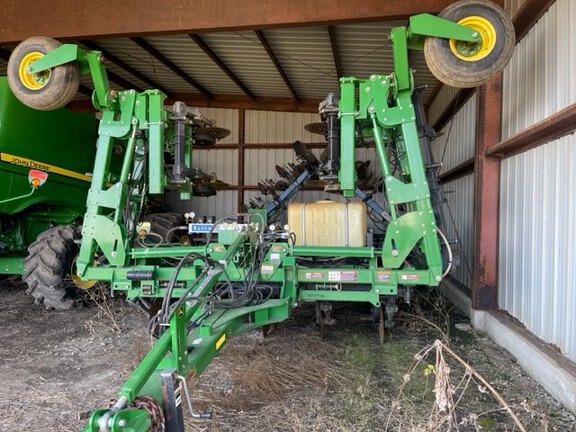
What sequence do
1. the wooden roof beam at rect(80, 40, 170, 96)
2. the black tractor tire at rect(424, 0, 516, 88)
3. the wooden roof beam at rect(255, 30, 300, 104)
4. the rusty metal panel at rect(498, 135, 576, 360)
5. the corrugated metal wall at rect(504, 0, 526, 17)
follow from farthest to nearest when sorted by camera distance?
the wooden roof beam at rect(80, 40, 170, 96)
the wooden roof beam at rect(255, 30, 300, 104)
the corrugated metal wall at rect(504, 0, 526, 17)
the black tractor tire at rect(424, 0, 516, 88)
the rusty metal panel at rect(498, 135, 576, 360)

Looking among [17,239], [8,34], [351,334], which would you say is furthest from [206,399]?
[8,34]

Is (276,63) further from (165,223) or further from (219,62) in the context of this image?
(165,223)

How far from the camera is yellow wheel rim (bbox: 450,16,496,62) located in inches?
121

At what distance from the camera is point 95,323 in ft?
14.6

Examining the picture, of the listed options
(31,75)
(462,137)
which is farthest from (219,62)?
(31,75)

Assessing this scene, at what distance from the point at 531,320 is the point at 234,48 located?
592 centimetres

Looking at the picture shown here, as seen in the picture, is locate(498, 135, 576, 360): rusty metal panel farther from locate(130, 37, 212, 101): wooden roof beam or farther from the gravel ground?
locate(130, 37, 212, 101): wooden roof beam

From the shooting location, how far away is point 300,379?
3.09m

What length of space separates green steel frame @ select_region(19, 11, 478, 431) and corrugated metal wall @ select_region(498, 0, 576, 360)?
794mm

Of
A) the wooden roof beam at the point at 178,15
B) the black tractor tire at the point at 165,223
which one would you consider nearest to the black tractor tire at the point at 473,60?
the wooden roof beam at the point at 178,15

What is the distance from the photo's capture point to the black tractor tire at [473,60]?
120 inches

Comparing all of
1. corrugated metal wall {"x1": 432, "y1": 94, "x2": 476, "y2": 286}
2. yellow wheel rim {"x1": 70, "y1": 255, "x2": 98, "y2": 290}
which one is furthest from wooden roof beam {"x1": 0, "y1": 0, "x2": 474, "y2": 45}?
yellow wheel rim {"x1": 70, "y1": 255, "x2": 98, "y2": 290}

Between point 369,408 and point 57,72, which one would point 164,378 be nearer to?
point 369,408

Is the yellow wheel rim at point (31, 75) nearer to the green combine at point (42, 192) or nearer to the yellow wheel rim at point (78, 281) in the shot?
the green combine at point (42, 192)
